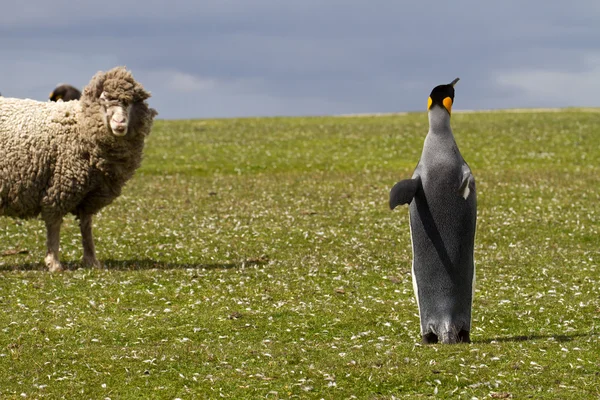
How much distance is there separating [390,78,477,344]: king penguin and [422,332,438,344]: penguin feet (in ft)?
0.17

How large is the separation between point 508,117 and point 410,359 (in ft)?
193

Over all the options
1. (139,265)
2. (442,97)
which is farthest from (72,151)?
(442,97)

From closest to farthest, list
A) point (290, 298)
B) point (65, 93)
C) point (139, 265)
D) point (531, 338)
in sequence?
point (531, 338) < point (290, 298) < point (139, 265) < point (65, 93)

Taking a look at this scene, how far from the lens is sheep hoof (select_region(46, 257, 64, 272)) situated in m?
19.3

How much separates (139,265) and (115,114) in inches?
150

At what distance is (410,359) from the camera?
11.8 m

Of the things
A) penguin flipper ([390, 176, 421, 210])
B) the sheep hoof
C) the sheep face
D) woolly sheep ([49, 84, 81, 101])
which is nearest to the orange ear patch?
penguin flipper ([390, 176, 421, 210])

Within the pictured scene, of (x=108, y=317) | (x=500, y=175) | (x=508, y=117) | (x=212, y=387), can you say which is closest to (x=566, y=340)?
(x=212, y=387)

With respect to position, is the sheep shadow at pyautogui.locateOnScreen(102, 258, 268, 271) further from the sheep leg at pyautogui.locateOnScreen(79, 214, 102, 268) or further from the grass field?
the sheep leg at pyautogui.locateOnScreen(79, 214, 102, 268)

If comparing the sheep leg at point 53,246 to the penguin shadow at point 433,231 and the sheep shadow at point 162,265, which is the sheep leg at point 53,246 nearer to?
the sheep shadow at point 162,265

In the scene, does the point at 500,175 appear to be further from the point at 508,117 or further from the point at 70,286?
the point at 508,117

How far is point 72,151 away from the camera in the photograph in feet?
62.6

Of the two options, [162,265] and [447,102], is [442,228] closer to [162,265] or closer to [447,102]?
[447,102]

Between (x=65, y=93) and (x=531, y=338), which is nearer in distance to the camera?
(x=531, y=338)
